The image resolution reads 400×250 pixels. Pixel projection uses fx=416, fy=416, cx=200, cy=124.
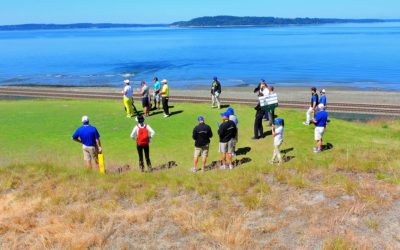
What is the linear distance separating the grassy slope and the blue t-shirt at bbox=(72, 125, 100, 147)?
78cm

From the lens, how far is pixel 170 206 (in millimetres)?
9016

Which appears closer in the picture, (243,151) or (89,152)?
(89,152)

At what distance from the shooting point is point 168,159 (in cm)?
1391

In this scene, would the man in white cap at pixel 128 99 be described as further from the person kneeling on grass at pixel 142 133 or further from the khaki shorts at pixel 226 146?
the khaki shorts at pixel 226 146

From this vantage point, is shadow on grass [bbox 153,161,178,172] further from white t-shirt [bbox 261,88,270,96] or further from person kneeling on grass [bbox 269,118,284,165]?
white t-shirt [bbox 261,88,270,96]

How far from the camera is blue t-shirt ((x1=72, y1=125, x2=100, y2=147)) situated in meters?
11.7

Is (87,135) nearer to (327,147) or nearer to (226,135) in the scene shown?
(226,135)

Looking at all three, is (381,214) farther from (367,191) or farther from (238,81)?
(238,81)

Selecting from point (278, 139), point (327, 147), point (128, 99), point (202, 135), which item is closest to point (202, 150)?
point (202, 135)

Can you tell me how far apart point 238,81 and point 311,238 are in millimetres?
53797

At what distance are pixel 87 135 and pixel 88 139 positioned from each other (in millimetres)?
128

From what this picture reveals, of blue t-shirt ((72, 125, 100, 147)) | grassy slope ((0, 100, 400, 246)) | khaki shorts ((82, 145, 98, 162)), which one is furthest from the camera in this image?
khaki shorts ((82, 145, 98, 162))

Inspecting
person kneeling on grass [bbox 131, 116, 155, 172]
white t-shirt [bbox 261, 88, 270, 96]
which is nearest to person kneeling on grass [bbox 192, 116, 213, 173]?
person kneeling on grass [bbox 131, 116, 155, 172]

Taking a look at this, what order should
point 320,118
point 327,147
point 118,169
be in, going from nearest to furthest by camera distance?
point 118,169 → point 320,118 → point 327,147
